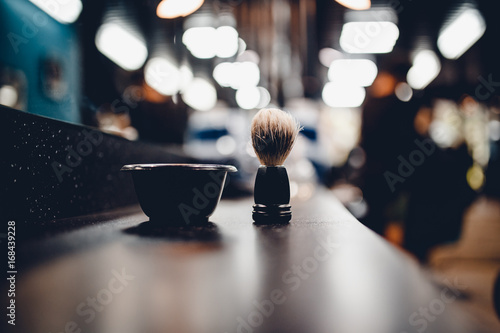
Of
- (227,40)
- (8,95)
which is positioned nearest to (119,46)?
(227,40)

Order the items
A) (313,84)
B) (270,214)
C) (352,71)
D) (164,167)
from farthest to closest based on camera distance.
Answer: (313,84), (352,71), (270,214), (164,167)

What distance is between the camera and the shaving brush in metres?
0.90

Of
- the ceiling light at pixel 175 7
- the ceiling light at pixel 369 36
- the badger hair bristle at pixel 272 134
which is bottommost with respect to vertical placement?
the badger hair bristle at pixel 272 134

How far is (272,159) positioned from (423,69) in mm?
8413

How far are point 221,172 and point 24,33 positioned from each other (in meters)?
4.03

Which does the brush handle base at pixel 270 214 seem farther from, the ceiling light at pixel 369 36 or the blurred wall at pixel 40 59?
the ceiling light at pixel 369 36

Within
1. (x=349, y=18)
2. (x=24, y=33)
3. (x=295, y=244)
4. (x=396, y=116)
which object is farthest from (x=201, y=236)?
(x=349, y=18)

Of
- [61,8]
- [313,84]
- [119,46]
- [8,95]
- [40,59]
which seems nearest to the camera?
[8,95]

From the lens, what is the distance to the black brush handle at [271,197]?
902 mm

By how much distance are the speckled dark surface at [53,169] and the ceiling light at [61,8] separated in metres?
3.61

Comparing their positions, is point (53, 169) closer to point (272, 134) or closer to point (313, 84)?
point (272, 134)

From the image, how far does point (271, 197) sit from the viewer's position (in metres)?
0.91

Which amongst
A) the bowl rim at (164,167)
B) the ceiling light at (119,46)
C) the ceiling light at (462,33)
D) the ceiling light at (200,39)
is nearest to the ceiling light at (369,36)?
A: the ceiling light at (462,33)

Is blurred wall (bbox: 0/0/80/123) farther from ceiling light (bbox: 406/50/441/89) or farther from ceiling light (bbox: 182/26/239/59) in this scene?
ceiling light (bbox: 406/50/441/89)
